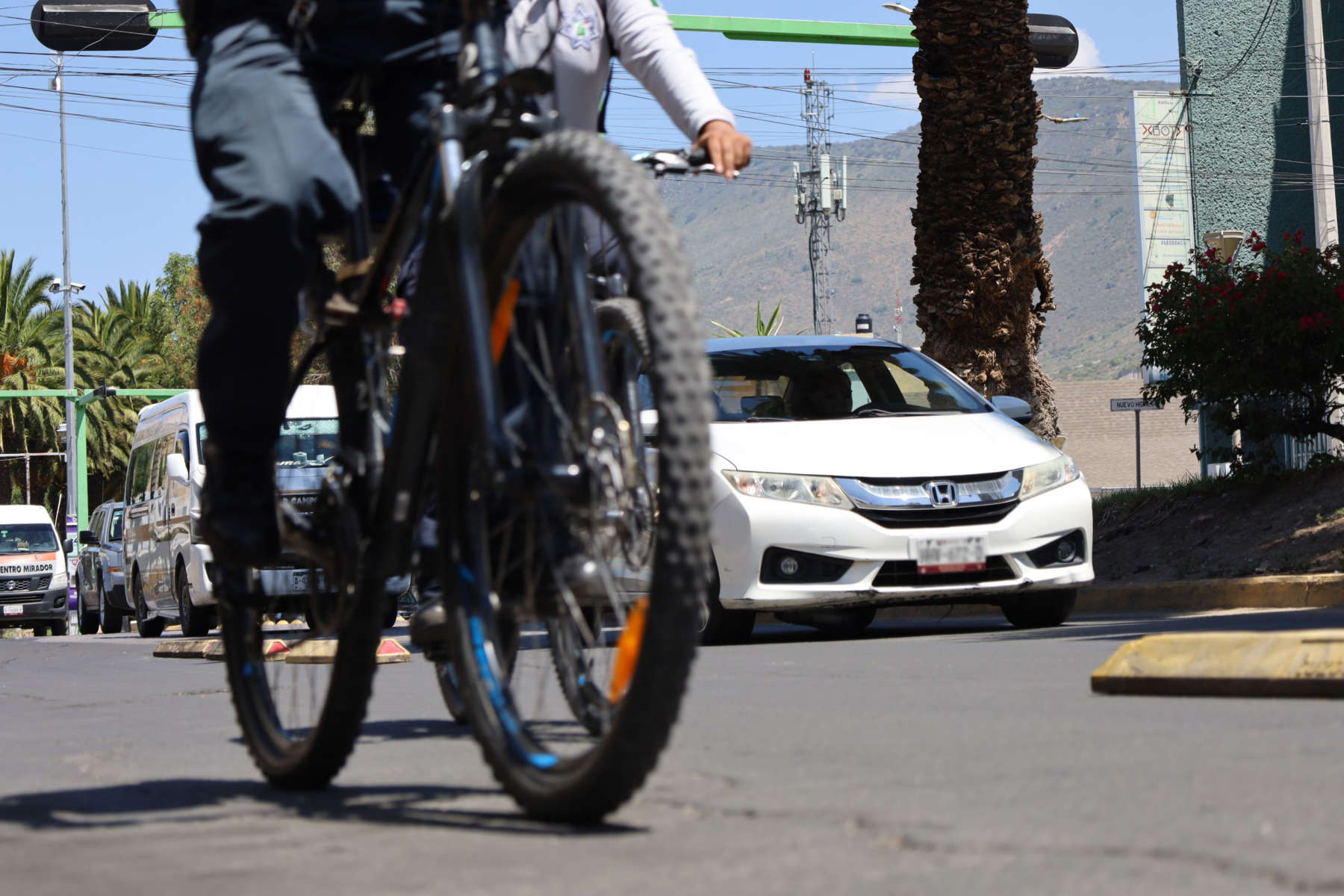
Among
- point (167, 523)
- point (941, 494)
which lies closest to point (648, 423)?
point (941, 494)

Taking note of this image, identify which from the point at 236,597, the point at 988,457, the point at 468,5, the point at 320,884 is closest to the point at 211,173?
the point at 468,5

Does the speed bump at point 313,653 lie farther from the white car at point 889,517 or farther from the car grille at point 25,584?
the car grille at point 25,584

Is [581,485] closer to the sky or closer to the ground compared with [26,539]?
closer to the sky

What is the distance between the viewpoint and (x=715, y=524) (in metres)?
8.41

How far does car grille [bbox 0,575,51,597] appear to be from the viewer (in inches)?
1264

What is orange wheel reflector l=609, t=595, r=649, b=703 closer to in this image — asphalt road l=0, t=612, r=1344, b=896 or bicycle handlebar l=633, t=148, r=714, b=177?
asphalt road l=0, t=612, r=1344, b=896

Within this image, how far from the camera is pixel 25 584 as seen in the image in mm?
32281

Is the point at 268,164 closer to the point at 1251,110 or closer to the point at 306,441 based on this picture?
the point at 306,441

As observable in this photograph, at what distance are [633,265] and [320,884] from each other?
974 mm

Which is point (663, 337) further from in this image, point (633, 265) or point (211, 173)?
point (211, 173)

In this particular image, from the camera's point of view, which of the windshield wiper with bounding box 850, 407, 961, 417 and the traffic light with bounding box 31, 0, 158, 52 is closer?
the windshield wiper with bounding box 850, 407, 961, 417

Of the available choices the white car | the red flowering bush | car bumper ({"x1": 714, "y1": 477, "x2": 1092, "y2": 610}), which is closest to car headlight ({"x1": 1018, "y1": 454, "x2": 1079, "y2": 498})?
the white car

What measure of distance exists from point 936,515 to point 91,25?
12403 millimetres

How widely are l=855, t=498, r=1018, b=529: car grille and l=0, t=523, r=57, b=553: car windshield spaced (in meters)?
27.3
